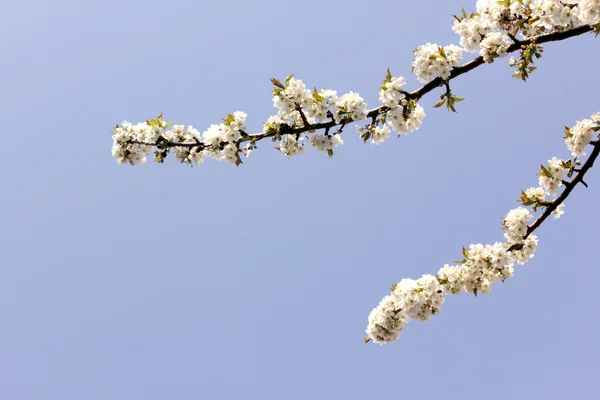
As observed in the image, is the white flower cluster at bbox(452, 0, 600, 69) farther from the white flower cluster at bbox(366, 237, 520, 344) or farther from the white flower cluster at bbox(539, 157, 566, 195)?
the white flower cluster at bbox(366, 237, 520, 344)

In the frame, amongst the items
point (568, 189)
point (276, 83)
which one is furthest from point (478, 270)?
point (276, 83)

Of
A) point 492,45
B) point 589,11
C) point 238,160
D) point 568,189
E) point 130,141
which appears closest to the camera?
point 589,11

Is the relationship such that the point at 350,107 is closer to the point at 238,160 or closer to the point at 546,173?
the point at 238,160

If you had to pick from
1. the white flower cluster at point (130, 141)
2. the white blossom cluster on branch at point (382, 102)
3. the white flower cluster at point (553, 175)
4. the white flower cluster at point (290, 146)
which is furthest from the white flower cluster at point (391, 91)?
the white flower cluster at point (130, 141)

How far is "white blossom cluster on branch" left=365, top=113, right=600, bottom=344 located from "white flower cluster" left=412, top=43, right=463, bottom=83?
2213mm

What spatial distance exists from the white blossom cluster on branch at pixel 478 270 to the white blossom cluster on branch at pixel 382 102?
79 centimetres

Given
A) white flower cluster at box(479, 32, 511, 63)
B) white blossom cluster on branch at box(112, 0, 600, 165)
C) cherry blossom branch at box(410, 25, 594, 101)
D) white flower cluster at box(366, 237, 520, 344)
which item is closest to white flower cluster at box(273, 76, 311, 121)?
white blossom cluster on branch at box(112, 0, 600, 165)

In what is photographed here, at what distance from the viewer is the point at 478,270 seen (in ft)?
26.1

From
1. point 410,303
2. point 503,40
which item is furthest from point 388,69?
point 410,303

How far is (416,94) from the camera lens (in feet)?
24.9

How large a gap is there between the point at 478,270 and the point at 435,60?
3587 mm

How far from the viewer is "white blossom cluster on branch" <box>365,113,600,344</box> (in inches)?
299

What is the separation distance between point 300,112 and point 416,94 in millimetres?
1913

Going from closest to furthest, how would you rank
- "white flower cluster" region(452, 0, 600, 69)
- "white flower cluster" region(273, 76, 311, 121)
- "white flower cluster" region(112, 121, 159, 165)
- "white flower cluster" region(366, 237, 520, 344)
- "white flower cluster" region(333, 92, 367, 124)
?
"white flower cluster" region(452, 0, 600, 69) < "white flower cluster" region(273, 76, 311, 121) < "white flower cluster" region(333, 92, 367, 124) < "white flower cluster" region(366, 237, 520, 344) < "white flower cluster" region(112, 121, 159, 165)
